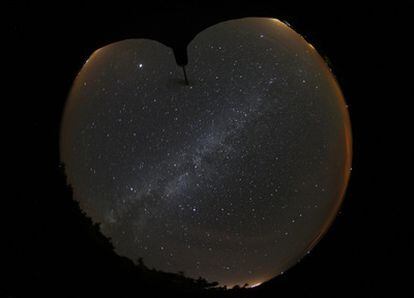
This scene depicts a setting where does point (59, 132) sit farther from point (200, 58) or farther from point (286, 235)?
point (286, 235)

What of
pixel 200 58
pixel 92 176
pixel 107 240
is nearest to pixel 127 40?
pixel 200 58

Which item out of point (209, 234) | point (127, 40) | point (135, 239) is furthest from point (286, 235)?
point (127, 40)

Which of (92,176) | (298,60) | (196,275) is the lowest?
(196,275)

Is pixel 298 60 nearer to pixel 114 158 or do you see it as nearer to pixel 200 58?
pixel 200 58

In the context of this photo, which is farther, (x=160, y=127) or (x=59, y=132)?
(x=59, y=132)

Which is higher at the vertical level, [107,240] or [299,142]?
[299,142]

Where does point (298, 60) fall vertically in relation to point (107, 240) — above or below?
above
